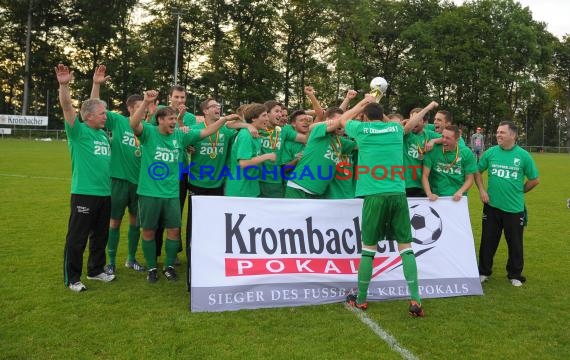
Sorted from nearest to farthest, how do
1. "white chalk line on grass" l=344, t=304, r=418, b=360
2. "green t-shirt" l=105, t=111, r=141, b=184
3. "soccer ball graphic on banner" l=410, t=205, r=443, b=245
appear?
"white chalk line on grass" l=344, t=304, r=418, b=360 → "soccer ball graphic on banner" l=410, t=205, r=443, b=245 → "green t-shirt" l=105, t=111, r=141, b=184

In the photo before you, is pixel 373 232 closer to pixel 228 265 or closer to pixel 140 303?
pixel 228 265

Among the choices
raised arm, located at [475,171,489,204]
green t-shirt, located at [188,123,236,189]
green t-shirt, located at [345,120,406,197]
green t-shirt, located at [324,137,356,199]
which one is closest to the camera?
green t-shirt, located at [345,120,406,197]

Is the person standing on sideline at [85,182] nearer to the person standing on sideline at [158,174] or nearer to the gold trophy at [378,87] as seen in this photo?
the person standing on sideline at [158,174]

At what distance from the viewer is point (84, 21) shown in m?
51.5

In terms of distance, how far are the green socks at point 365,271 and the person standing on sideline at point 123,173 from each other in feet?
10.3

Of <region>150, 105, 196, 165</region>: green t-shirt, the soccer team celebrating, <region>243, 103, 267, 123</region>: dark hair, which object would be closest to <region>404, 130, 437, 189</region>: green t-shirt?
the soccer team celebrating

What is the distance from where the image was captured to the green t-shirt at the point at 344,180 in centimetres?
616

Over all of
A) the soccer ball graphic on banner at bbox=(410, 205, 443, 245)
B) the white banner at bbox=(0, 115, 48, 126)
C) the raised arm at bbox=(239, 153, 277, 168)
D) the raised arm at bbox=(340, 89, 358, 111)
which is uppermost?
the white banner at bbox=(0, 115, 48, 126)

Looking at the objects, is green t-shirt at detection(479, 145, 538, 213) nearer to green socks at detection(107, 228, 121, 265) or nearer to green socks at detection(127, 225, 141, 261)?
green socks at detection(127, 225, 141, 261)

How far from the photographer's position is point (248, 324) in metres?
4.69

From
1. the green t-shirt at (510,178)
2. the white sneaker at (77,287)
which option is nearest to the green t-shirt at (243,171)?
the white sneaker at (77,287)

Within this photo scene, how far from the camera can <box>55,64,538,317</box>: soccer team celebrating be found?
507 cm

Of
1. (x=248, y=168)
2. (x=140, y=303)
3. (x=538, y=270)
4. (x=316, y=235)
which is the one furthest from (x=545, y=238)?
(x=140, y=303)

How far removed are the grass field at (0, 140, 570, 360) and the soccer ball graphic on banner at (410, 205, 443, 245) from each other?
2.69 ft
